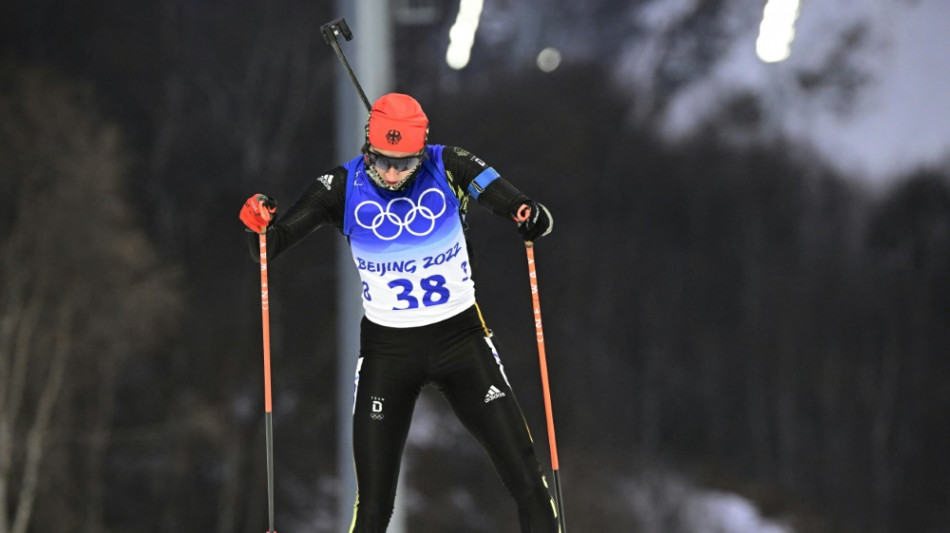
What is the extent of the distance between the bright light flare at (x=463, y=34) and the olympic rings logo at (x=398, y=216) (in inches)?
157

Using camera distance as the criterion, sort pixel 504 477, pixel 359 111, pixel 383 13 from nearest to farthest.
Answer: pixel 504 477 < pixel 359 111 < pixel 383 13

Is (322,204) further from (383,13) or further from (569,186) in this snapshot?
(569,186)

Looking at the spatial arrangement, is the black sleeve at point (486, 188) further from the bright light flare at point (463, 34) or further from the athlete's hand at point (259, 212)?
the bright light flare at point (463, 34)

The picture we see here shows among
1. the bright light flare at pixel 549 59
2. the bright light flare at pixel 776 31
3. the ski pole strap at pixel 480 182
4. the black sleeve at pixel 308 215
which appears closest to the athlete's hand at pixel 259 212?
the black sleeve at pixel 308 215

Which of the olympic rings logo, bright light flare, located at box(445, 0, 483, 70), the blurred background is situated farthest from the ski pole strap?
bright light flare, located at box(445, 0, 483, 70)

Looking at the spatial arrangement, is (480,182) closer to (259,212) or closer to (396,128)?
(396,128)

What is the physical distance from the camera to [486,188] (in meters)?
2.77

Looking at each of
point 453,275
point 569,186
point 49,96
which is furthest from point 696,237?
point 49,96

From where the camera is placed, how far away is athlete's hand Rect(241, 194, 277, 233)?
267 cm

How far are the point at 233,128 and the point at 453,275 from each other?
493 cm

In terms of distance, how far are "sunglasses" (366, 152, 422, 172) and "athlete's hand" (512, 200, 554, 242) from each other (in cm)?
31

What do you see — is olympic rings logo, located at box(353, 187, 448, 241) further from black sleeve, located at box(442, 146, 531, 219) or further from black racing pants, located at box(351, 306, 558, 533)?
black racing pants, located at box(351, 306, 558, 533)

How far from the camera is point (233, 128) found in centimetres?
733

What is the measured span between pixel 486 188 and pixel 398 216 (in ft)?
0.84
